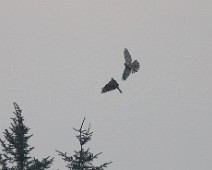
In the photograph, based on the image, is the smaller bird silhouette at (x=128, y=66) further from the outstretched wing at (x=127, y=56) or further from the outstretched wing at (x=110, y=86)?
the outstretched wing at (x=110, y=86)

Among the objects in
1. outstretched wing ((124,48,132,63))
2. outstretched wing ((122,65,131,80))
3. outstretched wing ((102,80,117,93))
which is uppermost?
outstretched wing ((124,48,132,63))

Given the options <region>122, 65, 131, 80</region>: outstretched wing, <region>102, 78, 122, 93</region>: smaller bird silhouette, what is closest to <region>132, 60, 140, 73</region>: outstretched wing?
<region>122, 65, 131, 80</region>: outstretched wing

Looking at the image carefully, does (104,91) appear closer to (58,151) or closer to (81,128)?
(81,128)

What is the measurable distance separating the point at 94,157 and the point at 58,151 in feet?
2.90

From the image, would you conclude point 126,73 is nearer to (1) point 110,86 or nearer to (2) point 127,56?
(2) point 127,56

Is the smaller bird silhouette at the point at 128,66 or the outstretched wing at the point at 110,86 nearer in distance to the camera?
the outstretched wing at the point at 110,86

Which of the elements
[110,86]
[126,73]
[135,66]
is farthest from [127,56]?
[110,86]

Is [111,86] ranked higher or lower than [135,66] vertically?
lower

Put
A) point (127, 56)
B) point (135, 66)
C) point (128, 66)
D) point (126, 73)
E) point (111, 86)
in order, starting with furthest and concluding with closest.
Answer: point (127, 56)
point (135, 66)
point (128, 66)
point (126, 73)
point (111, 86)

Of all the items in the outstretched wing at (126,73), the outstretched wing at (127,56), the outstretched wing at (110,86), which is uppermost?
the outstretched wing at (127,56)

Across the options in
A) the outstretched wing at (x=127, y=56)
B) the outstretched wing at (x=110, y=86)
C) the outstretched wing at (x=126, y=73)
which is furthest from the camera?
the outstretched wing at (x=127, y=56)

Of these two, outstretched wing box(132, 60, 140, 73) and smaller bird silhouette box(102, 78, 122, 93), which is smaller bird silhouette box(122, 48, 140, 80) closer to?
outstretched wing box(132, 60, 140, 73)

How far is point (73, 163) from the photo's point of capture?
1077 cm

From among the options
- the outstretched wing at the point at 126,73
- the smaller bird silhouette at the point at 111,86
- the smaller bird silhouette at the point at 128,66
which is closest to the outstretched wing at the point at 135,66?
the smaller bird silhouette at the point at 128,66
